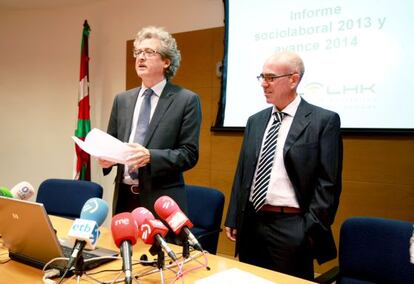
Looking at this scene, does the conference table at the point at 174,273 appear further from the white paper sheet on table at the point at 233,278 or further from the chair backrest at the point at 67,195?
the chair backrest at the point at 67,195

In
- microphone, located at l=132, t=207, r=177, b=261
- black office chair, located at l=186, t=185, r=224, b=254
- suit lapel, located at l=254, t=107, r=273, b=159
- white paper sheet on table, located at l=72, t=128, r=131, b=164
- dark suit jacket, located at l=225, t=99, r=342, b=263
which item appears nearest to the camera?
microphone, located at l=132, t=207, r=177, b=261

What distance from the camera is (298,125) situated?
1907mm

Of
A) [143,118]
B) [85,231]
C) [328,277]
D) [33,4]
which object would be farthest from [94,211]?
[33,4]

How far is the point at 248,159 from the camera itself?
207 cm

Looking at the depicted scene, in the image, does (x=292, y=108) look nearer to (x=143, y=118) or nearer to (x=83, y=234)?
(x=143, y=118)

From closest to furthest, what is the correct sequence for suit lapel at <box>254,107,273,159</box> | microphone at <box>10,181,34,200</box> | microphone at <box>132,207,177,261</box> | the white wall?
microphone at <box>132,207,177,261</box>, microphone at <box>10,181,34,200</box>, suit lapel at <box>254,107,273,159</box>, the white wall

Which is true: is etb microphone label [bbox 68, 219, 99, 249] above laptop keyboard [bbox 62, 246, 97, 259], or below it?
above

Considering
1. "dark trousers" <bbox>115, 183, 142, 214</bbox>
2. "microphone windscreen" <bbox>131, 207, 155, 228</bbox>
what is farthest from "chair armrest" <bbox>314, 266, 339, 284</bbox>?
"dark trousers" <bbox>115, 183, 142, 214</bbox>

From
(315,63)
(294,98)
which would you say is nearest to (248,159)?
(294,98)

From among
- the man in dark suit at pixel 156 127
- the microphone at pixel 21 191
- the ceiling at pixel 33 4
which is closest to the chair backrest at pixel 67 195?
the man in dark suit at pixel 156 127

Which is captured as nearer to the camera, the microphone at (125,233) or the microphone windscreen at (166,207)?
the microphone at (125,233)

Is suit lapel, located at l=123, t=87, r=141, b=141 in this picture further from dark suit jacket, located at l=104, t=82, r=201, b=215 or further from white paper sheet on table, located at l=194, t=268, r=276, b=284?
white paper sheet on table, located at l=194, t=268, r=276, b=284

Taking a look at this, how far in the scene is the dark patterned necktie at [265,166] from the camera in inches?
76.0

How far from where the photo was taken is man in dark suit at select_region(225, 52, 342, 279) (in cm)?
183
